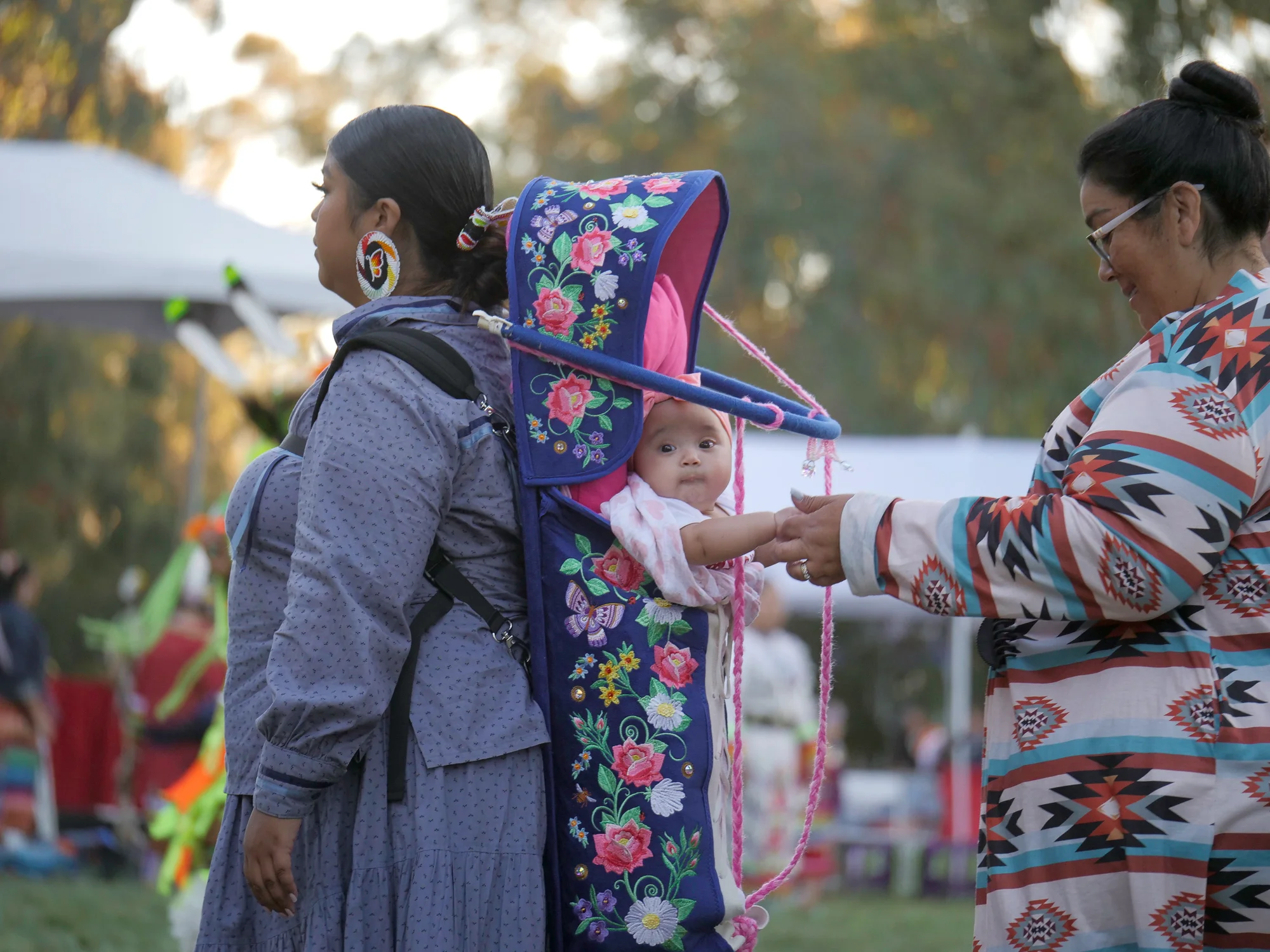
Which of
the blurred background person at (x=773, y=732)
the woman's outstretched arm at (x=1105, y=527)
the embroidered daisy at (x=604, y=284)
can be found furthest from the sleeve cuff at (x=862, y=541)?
the blurred background person at (x=773, y=732)

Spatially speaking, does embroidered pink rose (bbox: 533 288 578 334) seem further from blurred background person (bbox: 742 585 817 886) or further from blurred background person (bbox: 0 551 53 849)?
blurred background person (bbox: 0 551 53 849)

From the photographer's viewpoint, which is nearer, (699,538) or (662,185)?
(699,538)

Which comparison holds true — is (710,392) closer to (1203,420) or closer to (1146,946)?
(1203,420)

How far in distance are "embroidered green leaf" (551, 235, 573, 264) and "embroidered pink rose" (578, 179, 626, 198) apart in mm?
90

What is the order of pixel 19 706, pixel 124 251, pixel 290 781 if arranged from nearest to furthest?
pixel 290 781
pixel 124 251
pixel 19 706

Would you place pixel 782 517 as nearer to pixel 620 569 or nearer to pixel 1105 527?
pixel 620 569

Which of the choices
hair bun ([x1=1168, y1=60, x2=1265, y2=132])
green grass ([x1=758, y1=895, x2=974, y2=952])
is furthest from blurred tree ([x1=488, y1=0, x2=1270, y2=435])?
hair bun ([x1=1168, y1=60, x2=1265, y2=132])

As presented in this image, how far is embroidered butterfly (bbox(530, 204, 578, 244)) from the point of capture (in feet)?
7.72

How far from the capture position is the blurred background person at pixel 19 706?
30.7 feet

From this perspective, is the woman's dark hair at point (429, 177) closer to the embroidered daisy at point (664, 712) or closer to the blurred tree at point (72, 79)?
the embroidered daisy at point (664, 712)

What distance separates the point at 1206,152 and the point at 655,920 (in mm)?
1440

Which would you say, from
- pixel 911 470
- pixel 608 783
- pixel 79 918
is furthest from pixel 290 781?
pixel 911 470

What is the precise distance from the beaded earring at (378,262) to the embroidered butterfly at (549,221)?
9.9 inches

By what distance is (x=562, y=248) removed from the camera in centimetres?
235
